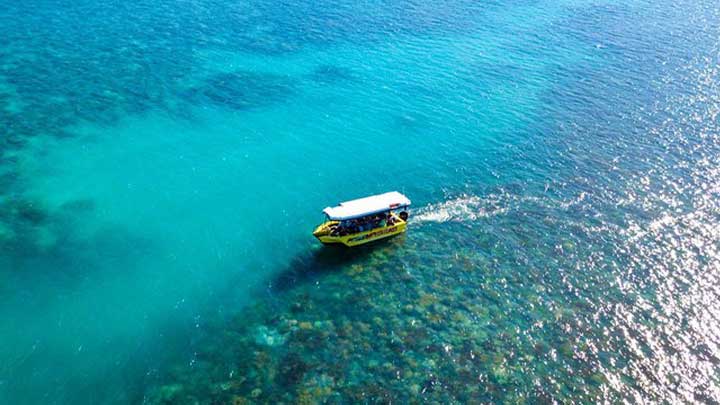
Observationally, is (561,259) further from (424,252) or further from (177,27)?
(177,27)

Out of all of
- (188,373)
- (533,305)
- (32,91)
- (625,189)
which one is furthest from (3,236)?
(625,189)

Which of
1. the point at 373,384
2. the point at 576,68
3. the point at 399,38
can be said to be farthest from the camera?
the point at 399,38

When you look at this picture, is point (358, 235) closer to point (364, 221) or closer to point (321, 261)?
point (364, 221)

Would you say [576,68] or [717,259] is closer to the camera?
[717,259]

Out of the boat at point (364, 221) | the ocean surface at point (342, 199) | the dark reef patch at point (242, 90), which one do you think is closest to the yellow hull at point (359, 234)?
the boat at point (364, 221)

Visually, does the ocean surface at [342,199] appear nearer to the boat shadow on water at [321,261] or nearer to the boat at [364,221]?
the boat shadow on water at [321,261]
